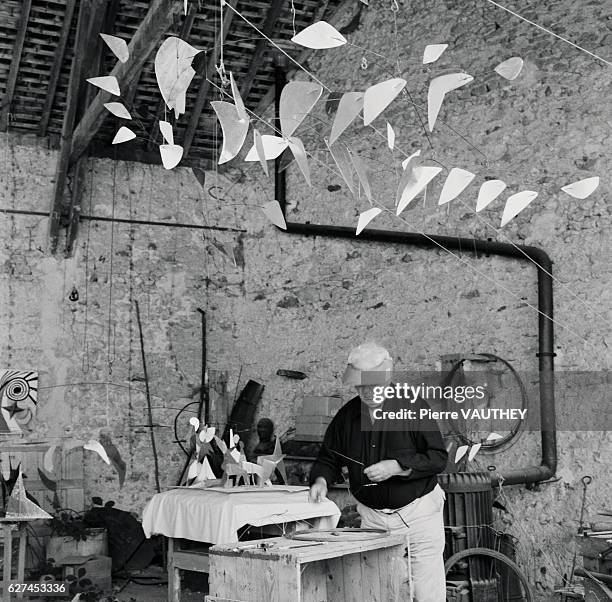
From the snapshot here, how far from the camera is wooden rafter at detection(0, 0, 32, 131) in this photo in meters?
6.69

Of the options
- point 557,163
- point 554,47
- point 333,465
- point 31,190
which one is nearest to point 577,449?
point 557,163

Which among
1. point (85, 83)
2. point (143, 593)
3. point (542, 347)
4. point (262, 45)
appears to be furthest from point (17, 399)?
point (542, 347)

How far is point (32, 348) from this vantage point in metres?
7.41

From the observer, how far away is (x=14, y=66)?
23.3 ft

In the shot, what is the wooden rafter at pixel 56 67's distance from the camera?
22.0 ft

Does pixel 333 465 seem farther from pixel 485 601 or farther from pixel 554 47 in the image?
pixel 554 47

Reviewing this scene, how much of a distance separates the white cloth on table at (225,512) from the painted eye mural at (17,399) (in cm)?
260

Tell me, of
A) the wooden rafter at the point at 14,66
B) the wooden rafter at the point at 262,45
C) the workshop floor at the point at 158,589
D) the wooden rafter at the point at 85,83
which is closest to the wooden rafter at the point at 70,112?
the wooden rafter at the point at 85,83

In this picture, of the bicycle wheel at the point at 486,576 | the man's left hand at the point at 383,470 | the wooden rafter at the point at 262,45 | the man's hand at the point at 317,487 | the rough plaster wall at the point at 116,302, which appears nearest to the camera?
the man's left hand at the point at 383,470

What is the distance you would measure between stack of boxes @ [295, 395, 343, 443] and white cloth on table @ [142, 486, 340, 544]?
1.97 metres

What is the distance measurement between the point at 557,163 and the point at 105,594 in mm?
4467

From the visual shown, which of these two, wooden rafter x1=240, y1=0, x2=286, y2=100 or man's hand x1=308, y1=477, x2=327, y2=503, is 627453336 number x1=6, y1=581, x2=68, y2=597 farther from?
wooden rafter x1=240, y1=0, x2=286, y2=100

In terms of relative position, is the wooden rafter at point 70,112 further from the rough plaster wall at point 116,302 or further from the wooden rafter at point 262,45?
the wooden rafter at point 262,45

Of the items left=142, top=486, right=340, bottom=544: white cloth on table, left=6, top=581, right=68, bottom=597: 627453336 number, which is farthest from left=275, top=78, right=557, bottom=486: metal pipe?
left=6, top=581, right=68, bottom=597: 627453336 number
